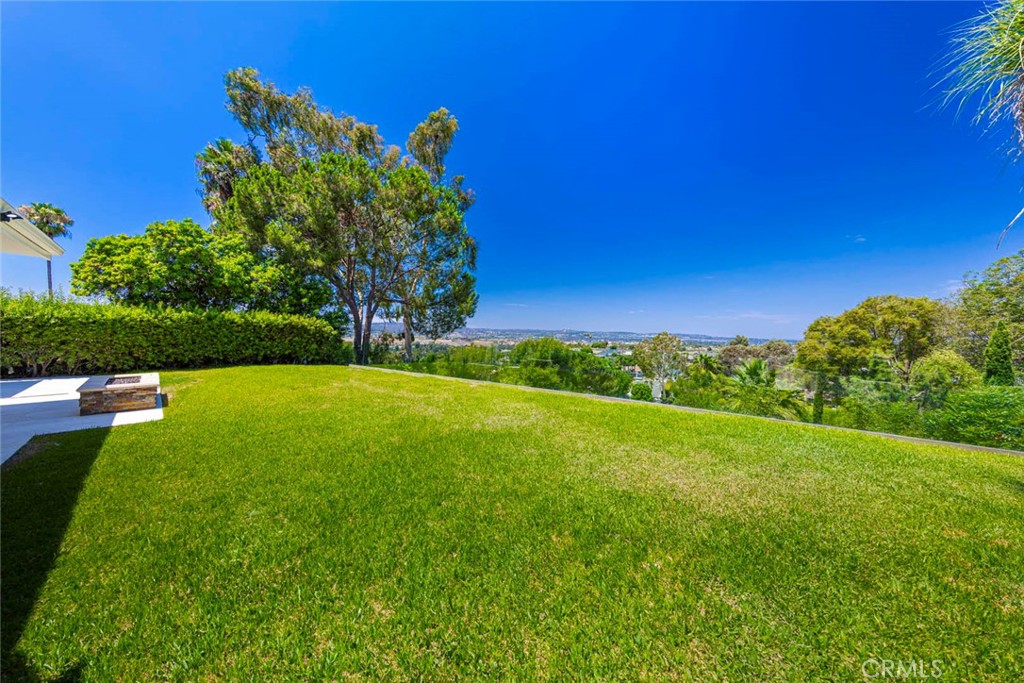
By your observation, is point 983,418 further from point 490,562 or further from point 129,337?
point 129,337

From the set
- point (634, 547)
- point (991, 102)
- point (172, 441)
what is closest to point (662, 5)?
point (991, 102)

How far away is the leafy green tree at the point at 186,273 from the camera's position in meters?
10.6

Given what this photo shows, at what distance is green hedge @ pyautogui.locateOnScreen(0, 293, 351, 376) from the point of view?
8.05 meters

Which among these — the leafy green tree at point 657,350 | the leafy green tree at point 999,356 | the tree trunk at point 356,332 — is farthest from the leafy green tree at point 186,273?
the leafy green tree at point 999,356

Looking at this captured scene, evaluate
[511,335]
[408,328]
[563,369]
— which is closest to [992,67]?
[563,369]

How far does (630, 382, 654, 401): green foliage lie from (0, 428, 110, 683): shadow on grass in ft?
30.5

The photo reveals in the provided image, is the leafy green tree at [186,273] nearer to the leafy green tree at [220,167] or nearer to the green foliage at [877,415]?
the leafy green tree at [220,167]

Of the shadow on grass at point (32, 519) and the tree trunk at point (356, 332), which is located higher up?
the tree trunk at point (356, 332)

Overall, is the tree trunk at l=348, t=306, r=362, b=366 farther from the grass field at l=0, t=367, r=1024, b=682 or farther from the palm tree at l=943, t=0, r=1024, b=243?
the palm tree at l=943, t=0, r=1024, b=243

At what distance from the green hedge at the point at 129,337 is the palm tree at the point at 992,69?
15.4 metres

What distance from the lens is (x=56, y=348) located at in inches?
329

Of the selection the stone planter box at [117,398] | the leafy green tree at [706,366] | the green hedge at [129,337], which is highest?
the green hedge at [129,337]

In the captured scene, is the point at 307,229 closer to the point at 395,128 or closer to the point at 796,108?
the point at 395,128

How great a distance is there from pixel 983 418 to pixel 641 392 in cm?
575
